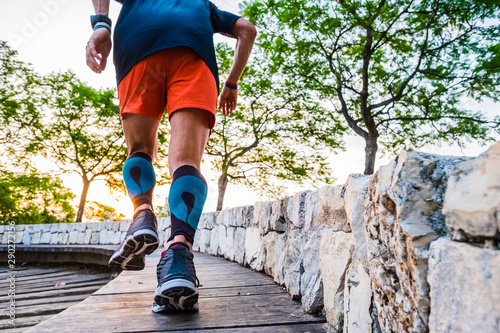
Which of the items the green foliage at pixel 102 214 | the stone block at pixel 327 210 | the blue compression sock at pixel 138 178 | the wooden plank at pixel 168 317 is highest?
the green foliage at pixel 102 214

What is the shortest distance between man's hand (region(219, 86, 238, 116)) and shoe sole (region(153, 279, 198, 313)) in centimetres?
136

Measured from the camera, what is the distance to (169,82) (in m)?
1.87

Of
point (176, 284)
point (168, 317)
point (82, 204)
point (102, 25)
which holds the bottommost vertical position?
point (168, 317)

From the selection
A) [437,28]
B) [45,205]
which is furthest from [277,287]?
[45,205]

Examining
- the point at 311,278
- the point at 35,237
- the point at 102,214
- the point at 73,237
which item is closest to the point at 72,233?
the point at 73,237

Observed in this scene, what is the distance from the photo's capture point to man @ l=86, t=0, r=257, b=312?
5.61 ft

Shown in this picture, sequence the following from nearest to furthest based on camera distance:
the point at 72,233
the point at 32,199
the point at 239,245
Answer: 1. the point at 239,245
2. the point at 72,233
3. the point at 32,199

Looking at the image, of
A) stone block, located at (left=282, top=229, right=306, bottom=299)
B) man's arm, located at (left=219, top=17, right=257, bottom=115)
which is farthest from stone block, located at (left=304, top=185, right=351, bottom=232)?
man's arm, located at (left=219, top=17, right=257, bottom=115)

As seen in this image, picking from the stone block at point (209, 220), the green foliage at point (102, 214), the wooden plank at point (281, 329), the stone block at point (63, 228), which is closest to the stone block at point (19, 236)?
the stone block at point (63, 228)

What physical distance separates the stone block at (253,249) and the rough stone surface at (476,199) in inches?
86.0

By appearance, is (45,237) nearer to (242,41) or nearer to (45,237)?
(45,237)

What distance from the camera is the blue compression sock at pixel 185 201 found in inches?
66.2

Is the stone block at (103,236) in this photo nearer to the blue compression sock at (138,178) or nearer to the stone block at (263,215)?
the stone block at (263,215)

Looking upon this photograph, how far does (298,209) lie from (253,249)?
1.12m
